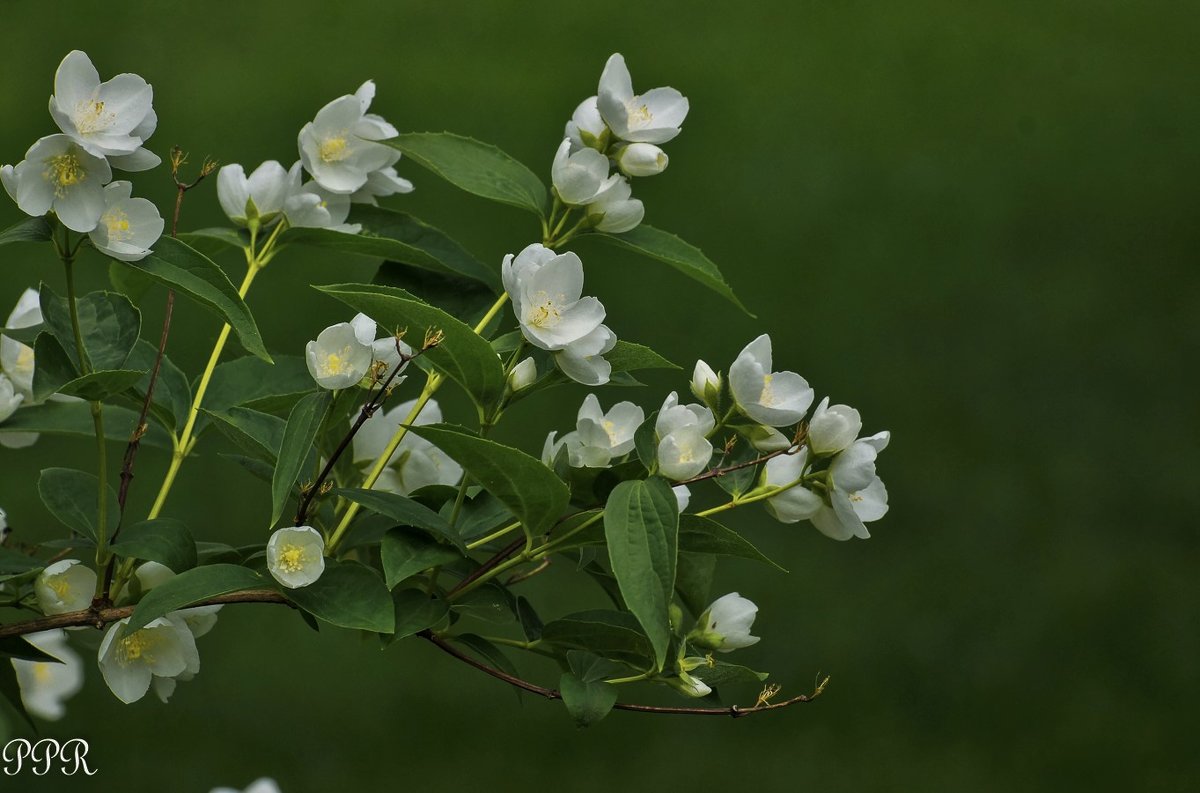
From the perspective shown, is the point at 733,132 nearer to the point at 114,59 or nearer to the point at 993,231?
the point at 993,231

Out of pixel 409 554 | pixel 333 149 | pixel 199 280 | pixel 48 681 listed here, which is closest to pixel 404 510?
pixel 409 554

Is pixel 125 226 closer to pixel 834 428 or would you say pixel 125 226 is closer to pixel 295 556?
pixel 295 556

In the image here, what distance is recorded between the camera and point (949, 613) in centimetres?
209

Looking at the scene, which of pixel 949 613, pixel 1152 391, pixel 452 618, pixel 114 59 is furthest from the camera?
pixel 114 59

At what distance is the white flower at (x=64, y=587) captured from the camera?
1.97 ft

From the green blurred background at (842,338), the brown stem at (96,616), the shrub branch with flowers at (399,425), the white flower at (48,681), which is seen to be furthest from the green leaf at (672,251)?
the green blurred background at (842,338)

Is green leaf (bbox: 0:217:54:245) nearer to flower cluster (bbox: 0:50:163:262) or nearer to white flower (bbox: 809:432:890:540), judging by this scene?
flower cluster (bbox: 0:50:163:262)

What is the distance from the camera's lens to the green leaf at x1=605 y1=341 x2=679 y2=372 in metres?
0.57

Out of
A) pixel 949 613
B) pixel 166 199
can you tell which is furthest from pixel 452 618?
pixel 166 199

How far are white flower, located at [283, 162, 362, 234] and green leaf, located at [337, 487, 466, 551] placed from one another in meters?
0.17

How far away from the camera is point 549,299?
562 mm

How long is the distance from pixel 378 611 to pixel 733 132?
2207mm

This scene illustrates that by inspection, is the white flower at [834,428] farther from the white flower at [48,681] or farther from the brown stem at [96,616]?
the white flower at [48,681]

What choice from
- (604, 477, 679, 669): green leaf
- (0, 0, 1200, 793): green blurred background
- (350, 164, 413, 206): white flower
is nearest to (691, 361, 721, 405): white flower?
(604, 477, 679, 669): green leaf
